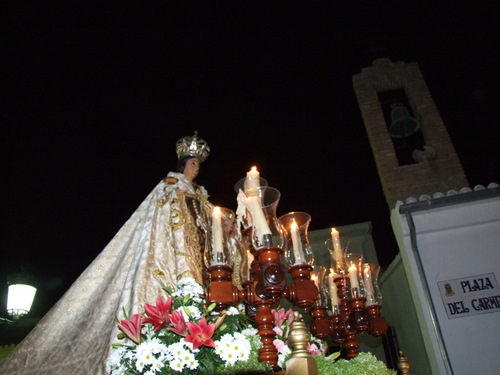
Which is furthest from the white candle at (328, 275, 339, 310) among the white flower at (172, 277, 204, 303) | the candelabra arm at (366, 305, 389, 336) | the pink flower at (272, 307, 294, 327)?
the white flower at (172, 277, 204, 303)

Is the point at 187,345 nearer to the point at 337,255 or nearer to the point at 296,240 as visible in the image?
the point at 296,240

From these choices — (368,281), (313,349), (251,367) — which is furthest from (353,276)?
(251,367)

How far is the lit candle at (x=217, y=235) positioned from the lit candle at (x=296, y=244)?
0.48 metres

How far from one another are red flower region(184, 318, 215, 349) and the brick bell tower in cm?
734

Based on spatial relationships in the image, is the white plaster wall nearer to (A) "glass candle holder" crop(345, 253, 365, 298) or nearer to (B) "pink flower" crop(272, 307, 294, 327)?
(A) "glass candle holder" crop(345, 253, 365, 298)

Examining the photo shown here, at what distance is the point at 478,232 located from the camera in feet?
22.4

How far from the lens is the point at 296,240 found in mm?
2574

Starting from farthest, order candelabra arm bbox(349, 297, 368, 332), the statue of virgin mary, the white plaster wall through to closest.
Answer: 1. the white plaster wall
2. the statue of virgin mary
3. candelabra arm bbox(349, 297, 368, 332)

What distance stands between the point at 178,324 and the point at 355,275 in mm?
1428

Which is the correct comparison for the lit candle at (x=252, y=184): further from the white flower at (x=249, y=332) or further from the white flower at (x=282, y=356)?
the white flower at (x=282, y=356)

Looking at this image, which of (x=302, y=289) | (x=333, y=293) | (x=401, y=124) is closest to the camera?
(x=302, y=289)

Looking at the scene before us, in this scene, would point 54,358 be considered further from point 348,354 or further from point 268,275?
point 348,354

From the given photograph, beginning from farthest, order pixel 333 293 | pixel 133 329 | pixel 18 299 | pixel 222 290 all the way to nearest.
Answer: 1. pixel 18 299
2. pixel 333 293
3. pixel 222 290
4. pixel 133 329

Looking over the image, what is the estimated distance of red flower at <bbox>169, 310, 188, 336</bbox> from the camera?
6.98 feet
